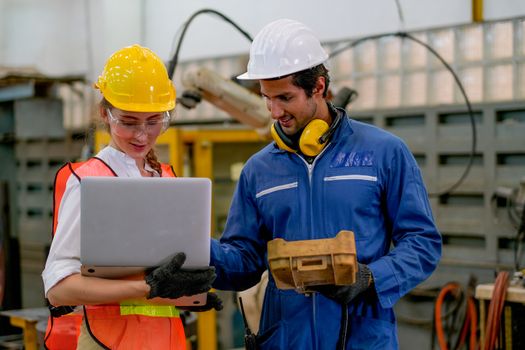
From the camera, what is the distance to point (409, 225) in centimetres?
173

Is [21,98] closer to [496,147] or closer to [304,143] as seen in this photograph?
[496,147]

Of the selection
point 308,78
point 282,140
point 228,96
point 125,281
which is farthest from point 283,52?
point 228,96

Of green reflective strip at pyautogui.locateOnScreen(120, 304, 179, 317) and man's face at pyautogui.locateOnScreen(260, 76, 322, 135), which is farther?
man's face at pyautogui.locateOnScreen(260, 76, 322, 135)

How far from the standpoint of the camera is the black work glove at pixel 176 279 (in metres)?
1.44

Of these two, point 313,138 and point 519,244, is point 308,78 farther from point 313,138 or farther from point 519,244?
point 519,244

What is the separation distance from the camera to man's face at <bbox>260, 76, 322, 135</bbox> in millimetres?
1803

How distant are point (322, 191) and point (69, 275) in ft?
2.18

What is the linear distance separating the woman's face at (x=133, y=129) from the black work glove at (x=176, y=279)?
1.15 feet

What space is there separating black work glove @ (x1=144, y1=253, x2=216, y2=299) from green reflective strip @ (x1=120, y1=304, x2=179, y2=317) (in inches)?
5.2

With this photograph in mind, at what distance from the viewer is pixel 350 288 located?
160cm

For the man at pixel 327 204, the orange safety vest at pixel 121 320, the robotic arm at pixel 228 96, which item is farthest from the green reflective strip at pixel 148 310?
the robotic arm at pixel 228 96

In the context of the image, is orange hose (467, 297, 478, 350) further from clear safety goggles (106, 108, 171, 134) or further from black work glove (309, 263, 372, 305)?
clear safety goggles (106, 108, 171, 134)

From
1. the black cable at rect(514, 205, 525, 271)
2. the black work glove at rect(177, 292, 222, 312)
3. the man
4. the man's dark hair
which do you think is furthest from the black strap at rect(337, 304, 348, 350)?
the black cable at rect(514, 205, 525, 271)

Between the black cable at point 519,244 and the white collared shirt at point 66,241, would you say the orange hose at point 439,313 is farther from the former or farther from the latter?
the white collared shirt at point 66,241
